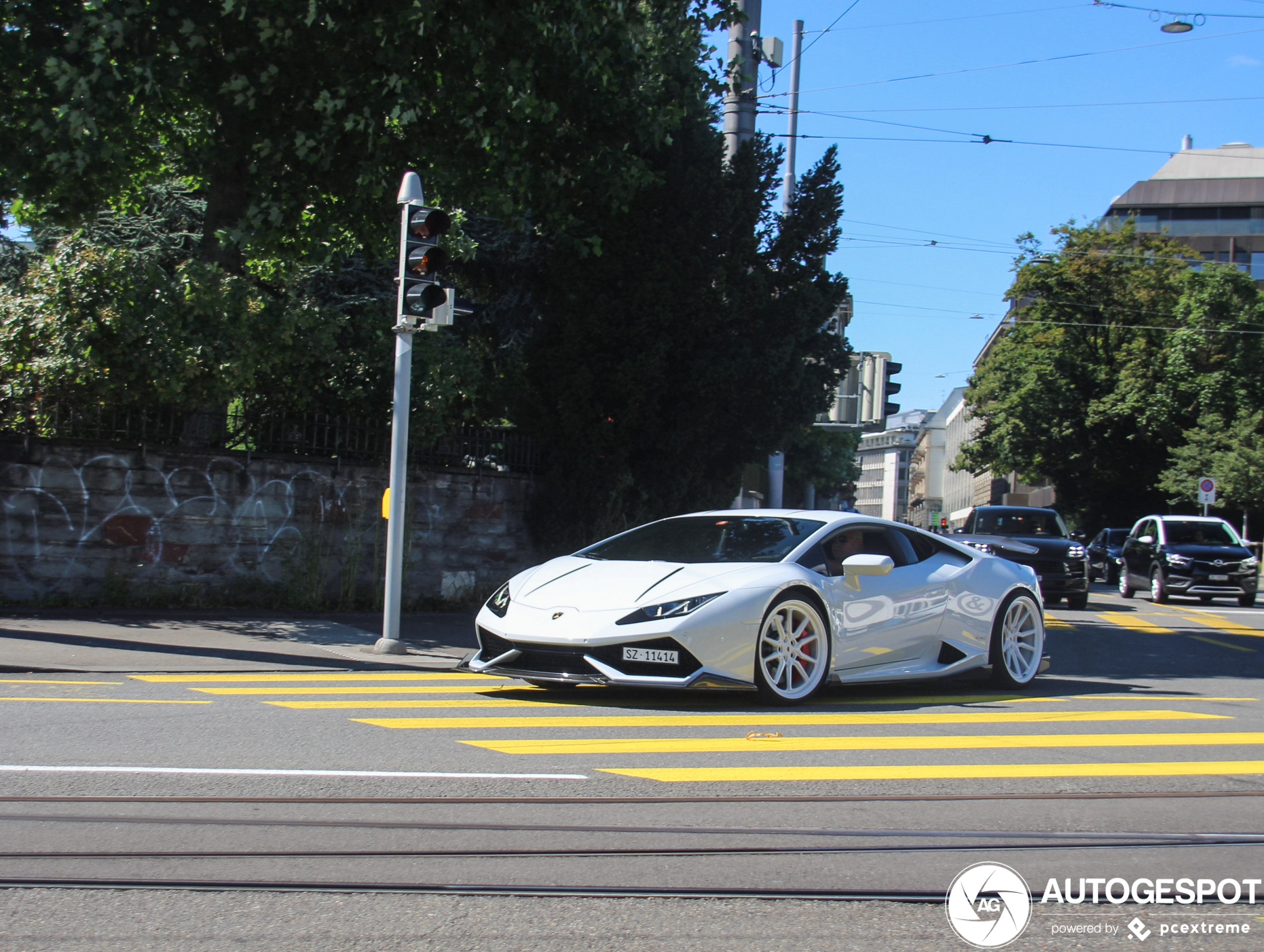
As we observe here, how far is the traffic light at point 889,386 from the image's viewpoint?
68.8 feet

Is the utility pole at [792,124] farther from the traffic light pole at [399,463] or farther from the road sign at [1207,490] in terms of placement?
the road sign at [1207,490]

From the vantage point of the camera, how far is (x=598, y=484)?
15.8 meters

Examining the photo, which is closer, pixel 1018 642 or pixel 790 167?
pixel 1018 642

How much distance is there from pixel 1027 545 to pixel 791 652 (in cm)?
1420

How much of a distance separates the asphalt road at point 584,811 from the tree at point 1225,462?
123ft

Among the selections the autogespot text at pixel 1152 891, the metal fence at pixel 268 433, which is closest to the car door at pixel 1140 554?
the metal fence at pixel 268 433

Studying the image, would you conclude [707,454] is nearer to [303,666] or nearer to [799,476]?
[303,666]

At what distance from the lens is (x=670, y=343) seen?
1532 cm

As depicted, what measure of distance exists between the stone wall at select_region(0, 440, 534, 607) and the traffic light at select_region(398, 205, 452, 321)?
12.9ft

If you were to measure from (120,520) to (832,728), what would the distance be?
855 cm

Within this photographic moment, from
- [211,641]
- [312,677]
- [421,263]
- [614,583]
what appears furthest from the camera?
[211,641]

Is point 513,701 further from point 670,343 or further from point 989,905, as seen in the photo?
point 670,343

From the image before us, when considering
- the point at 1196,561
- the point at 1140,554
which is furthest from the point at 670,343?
the point at 1140,554

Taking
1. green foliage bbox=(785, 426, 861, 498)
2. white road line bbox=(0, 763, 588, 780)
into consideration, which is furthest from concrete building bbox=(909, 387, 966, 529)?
white road line bbox=(0, 763, 588, 780)
